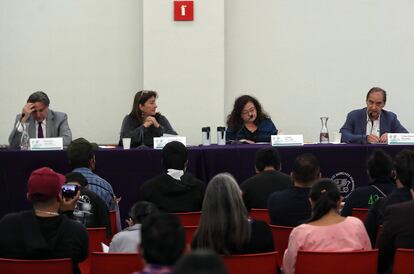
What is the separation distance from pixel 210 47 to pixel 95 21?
1.32 meters

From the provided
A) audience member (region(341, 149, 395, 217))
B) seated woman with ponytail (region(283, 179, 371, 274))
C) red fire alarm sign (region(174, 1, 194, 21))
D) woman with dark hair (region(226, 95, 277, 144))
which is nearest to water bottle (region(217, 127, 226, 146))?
woman with dark hair (region(226, 95, 277, 144))

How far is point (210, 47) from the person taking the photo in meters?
8.42

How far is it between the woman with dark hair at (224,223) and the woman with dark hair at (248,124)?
3.59 meters

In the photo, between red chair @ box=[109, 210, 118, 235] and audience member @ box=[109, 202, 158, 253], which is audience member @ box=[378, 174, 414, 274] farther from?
red chair @ box=[109, 210, 118, 235]

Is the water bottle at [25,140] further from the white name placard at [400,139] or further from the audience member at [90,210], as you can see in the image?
Answer: the white name placard at [400,139]

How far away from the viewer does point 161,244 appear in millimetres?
2287

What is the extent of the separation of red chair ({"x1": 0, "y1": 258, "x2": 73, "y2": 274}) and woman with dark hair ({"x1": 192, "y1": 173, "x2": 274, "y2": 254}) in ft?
1.90

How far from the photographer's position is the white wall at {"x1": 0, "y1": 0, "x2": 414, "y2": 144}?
28.6 feet

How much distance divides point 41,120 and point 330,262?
428cm

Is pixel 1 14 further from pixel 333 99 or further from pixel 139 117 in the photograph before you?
pixel 333 99

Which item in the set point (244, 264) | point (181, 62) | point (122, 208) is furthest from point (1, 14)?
point (244, 264)

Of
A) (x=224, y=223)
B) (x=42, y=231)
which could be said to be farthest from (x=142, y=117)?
(x=224, y=223)

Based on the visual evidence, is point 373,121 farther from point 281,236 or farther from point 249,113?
point 281,236

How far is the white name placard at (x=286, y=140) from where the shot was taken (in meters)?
6.63
